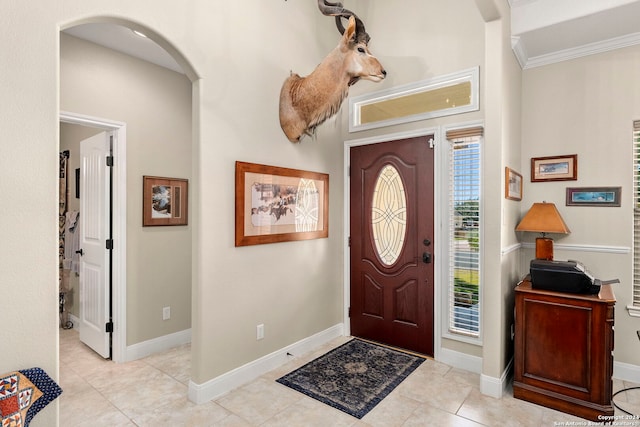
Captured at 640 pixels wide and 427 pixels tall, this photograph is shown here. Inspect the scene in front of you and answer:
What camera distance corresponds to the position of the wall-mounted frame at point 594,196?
2904 millimetres

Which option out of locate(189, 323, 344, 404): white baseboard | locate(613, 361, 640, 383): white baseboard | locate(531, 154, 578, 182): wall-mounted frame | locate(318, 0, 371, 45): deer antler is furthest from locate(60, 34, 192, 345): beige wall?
locate(613, 361, 640, 383): white baseboard

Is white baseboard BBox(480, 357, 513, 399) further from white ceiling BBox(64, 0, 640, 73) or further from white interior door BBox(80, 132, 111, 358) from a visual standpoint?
white interior door BBox(80, 132, 111, 358)

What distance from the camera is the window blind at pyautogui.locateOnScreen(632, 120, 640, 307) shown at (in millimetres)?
2824

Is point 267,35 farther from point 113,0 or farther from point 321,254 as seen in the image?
point 321,254

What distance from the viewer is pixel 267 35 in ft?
10.1

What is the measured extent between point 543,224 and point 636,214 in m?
0.75

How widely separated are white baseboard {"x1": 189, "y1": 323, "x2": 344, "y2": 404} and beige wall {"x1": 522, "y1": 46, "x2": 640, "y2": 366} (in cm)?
254

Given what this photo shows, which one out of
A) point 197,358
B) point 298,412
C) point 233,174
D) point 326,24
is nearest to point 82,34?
point 233,174

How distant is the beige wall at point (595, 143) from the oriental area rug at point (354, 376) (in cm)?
179

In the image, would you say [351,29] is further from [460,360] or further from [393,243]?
[460,360]

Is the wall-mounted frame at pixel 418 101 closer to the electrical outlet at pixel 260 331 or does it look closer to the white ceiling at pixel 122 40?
the white ceiling at pixel 122 40

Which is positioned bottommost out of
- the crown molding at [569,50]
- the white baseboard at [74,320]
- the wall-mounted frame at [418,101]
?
the white baseboard at [74,320]

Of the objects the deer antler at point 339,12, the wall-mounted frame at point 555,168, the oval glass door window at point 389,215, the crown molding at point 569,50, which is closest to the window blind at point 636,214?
the wall-mounted frame at point 555,168

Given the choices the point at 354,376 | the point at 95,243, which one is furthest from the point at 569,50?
the point at 95,243
